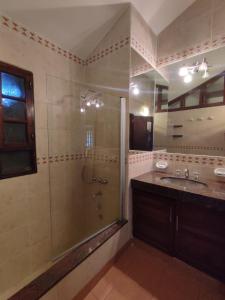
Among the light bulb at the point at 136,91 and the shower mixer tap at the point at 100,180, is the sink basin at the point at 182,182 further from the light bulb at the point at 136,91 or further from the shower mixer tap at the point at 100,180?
the light bulb at the point at 136,91

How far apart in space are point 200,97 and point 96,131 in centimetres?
127

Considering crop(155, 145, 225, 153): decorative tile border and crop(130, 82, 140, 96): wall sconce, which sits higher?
crop(130, 82, 140, 96): wall sconce

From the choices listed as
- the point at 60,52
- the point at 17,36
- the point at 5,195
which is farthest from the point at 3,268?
the point at 60,52

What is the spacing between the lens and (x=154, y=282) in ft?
4.40

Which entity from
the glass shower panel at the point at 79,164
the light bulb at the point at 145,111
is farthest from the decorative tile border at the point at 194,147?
the glass shower panel at the point at 79,164

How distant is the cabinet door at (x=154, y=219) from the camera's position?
1.51 m

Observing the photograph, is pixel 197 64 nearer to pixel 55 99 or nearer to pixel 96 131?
pixel 96 131

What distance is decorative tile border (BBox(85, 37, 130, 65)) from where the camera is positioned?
5.23 feet

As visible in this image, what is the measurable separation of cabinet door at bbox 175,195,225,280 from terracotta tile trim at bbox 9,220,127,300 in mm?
669

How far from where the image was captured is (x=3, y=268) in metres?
1.36

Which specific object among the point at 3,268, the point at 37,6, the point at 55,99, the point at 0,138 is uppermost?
the point at 37,6

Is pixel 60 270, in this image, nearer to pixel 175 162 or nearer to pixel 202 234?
pixel 202 234

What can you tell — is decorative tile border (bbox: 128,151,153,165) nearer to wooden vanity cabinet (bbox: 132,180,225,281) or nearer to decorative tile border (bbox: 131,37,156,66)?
wooden vanity cabinet (bbox: 132,180,225,281)

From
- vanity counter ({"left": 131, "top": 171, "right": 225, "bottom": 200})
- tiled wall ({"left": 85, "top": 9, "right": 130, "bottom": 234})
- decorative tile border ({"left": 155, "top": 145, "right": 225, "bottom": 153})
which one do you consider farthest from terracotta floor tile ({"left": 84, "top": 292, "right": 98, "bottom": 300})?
decorative tile border ({"left": 155, "top": 145, "right": 225, "bottom": 153})
